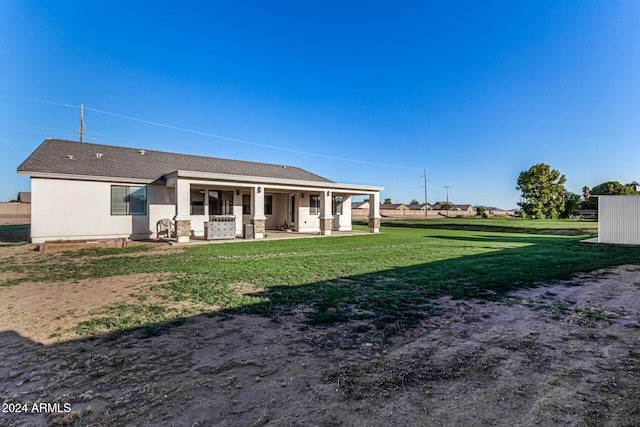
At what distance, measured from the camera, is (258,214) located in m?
15.6

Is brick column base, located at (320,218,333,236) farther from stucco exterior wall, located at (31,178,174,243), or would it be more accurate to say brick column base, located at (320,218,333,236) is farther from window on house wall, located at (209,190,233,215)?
stucco exterior wall, located at (31,178,174,243)

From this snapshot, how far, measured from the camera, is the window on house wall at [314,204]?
66.6ft

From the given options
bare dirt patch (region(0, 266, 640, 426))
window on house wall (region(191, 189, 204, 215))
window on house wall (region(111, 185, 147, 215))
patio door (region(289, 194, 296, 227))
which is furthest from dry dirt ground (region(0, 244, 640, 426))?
patio door (region(289, 194, 296, 227))

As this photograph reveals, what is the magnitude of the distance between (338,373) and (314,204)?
17.9 meters

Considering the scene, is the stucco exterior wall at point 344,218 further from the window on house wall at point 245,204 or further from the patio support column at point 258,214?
the patio support column at point 258,214

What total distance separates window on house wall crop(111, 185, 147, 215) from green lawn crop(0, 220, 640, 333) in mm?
4206

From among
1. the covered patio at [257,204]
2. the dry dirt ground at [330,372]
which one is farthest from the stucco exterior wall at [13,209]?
the dry dirt ground at [330,372]

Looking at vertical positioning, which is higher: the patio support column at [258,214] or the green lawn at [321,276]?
the patio support column at [258,214]

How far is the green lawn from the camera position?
472 centimetres

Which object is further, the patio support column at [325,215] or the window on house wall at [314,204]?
the window on house wall at [314,204]

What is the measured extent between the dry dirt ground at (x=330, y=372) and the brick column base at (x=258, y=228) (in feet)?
35.2

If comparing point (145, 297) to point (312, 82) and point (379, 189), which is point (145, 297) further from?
point (312, 82)

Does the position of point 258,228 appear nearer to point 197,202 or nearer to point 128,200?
point 197,202

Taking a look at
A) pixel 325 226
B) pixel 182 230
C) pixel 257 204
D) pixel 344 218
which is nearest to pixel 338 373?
pixel 182 230
